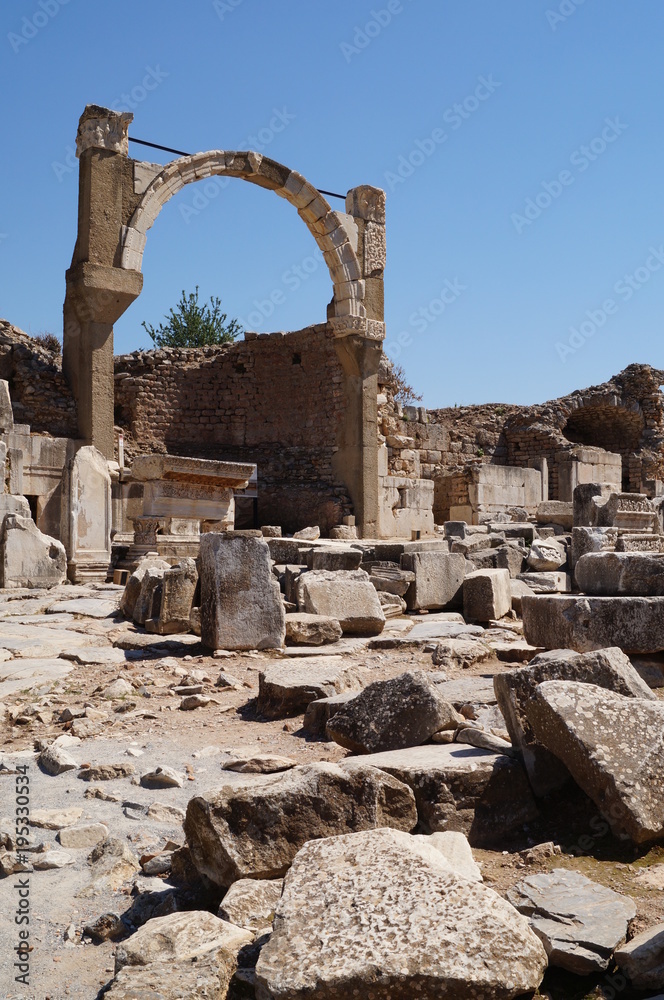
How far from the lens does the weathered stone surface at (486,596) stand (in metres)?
7.86

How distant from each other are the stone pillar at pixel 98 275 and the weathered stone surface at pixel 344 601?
284 inches

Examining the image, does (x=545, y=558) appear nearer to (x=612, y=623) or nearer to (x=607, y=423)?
(x=612, y=623)

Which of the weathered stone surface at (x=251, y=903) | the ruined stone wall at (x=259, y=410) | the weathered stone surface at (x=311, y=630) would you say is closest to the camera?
the weathered stone surface at (x=251, y=903)

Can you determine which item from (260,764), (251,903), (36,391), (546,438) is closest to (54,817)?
(260,764)

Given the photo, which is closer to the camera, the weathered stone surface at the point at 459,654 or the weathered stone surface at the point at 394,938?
the weathered stone surface at the point at 394,938

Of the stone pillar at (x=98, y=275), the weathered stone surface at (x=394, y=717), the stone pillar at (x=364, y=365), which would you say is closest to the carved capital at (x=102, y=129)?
the stone pillar at (x=98, y=275)

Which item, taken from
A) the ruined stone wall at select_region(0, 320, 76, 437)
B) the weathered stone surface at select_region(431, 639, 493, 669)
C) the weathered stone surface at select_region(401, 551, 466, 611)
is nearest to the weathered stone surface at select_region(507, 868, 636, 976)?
the weathered stone surface at select_region(431, 639, 493, 669)

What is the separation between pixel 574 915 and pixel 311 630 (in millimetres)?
4389

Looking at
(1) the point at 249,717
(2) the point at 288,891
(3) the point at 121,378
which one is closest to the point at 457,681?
(1) the point at 249,717

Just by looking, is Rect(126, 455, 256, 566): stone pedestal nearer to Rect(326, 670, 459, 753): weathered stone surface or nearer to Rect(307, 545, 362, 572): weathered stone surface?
Rect(307, 545, 362, 572): weathered stone surface

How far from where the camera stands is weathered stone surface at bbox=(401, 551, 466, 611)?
27.3 feet

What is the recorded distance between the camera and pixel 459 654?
6141 mm

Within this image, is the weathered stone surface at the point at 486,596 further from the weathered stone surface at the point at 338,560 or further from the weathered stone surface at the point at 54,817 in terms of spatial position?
the weathered stone surface at the point at 54,817

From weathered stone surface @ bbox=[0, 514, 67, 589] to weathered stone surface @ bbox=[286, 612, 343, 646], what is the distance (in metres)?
3.54
